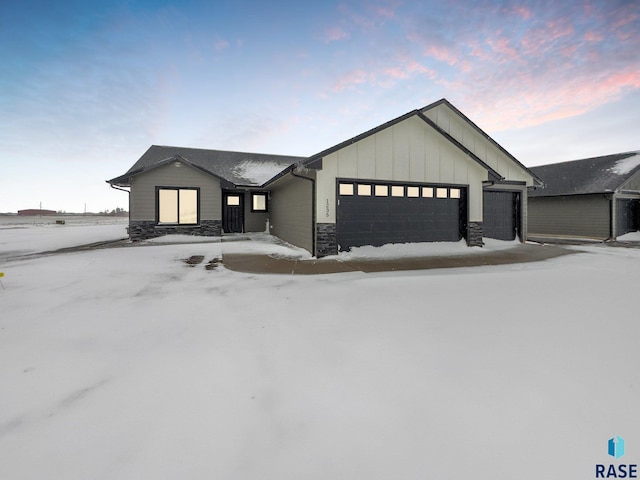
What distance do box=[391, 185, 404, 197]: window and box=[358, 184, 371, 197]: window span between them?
105 cm

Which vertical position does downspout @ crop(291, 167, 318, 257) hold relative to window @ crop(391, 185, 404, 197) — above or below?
below

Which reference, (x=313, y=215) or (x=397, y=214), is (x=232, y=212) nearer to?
(x=313, y=215)

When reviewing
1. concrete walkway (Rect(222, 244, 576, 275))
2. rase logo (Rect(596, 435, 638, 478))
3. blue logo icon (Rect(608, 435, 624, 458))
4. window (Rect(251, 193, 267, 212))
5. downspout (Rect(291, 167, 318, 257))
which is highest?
window (Rect(251, 193, 267, 212))

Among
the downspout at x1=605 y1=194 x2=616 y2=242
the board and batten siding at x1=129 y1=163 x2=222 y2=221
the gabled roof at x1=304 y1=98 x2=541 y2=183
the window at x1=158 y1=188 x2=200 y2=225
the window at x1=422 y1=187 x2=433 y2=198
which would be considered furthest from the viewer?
the downspout at x1=605 y1=194 x2=616 y2=242

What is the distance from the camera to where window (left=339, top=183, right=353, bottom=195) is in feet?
31.6

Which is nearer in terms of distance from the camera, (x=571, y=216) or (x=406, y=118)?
(x=406, y=118)

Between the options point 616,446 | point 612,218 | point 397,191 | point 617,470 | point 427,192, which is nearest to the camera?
point 617,470

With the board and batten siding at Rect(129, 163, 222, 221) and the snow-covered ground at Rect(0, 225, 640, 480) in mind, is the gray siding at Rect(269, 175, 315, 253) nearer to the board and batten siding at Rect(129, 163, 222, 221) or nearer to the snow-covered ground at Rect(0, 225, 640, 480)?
the board and batten siding at Rect(129, 163, 222, 221)

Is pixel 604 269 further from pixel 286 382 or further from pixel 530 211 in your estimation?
pixel 530 211

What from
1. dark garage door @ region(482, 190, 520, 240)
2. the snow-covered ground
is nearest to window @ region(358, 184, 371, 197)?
the snow-covered ground

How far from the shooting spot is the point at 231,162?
64.2ft

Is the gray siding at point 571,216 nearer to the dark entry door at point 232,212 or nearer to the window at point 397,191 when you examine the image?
the window at point 397,191

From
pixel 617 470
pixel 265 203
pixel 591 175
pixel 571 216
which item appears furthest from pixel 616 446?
pixel 591 175

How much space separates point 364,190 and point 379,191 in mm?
645
